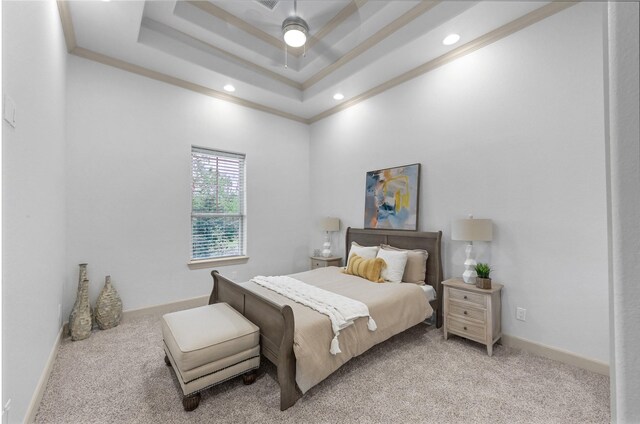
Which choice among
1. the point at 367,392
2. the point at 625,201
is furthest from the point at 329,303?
the point at 625,201

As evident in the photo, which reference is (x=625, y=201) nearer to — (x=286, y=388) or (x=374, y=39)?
(x=286, y=388)

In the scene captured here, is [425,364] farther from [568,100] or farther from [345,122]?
[345,122]

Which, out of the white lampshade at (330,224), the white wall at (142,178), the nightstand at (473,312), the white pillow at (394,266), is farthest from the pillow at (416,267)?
the white wall at (142,178)

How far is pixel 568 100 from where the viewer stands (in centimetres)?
248

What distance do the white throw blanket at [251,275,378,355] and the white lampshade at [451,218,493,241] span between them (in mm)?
1311

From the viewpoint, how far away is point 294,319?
2.00 metres

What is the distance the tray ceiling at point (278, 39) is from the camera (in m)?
2.71

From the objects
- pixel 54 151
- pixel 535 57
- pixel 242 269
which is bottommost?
pixel 242 269

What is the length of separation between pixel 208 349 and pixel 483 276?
2566 mm

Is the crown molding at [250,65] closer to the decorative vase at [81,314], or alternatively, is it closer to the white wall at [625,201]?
the decorative vase at [81,314]

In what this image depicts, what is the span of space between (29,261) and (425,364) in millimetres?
3052

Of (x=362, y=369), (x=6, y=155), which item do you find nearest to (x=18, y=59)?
(x=6, y=155)

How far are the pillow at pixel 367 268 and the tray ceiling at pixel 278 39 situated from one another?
2489mm

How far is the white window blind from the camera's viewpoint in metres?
4.07
